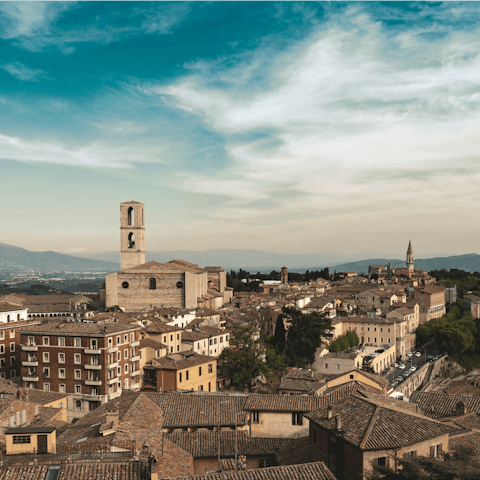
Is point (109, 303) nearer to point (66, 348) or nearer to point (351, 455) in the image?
point (66, 348)

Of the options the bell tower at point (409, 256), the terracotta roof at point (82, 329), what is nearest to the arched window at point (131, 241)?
the terracotta roof at point (82, 329)

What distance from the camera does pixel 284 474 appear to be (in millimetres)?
12172

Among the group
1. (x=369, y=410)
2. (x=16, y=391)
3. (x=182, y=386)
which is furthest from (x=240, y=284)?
(x=369, y=410)

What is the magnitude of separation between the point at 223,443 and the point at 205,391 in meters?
12.6

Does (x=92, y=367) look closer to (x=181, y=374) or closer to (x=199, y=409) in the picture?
(x=181, y=374)

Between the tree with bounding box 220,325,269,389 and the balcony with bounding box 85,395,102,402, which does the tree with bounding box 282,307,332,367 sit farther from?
the balcony with bounding box 85,395,102,402

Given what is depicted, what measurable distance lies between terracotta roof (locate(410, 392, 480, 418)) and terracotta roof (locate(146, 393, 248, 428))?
9.02 meters

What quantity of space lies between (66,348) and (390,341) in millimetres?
45533

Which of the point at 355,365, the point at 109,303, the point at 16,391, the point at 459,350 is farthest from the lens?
the point at 459,350

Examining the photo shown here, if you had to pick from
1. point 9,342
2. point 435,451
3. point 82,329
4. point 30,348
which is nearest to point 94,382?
point 82,329

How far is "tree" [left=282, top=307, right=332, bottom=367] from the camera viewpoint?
47.2 m

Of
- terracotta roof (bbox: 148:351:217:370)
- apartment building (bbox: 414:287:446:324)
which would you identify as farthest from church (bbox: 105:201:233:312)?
apartment building (bbox: 414:287:446:324)

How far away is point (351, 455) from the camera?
1345 centimetres

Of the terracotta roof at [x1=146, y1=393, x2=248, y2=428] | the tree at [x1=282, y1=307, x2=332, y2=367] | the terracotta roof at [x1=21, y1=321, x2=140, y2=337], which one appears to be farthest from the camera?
the tree at [x1=282, y1=307, x2=332, y2=367]
